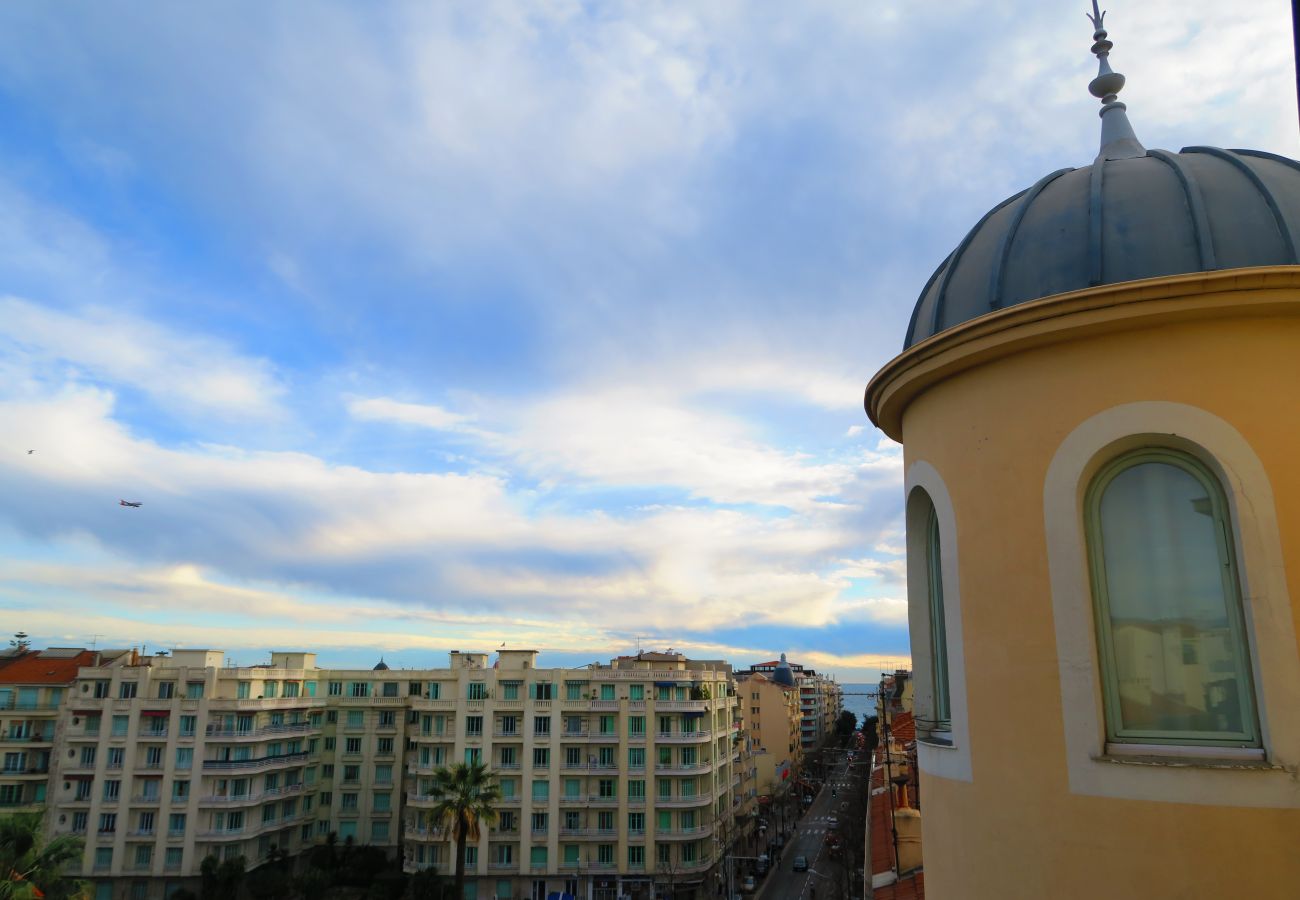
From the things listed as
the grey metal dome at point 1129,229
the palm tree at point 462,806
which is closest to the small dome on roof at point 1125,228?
the grey metal dome at point 1129,229

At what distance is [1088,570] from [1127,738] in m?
1.08

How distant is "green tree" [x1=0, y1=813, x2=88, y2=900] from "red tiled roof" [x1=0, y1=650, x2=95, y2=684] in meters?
31.5

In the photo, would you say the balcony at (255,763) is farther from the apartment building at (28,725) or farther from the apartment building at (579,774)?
the apartment building at (28,725)

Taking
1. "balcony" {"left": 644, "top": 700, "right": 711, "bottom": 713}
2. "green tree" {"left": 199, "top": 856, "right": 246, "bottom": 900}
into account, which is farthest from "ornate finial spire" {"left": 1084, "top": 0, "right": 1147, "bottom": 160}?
"green tree" {"left": 199, "top": 856, "right": 246, "bottom": 900}

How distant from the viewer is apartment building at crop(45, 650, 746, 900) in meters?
52.7

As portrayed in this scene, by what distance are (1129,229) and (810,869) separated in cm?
6909

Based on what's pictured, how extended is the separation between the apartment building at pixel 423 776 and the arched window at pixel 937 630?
50.2 meters

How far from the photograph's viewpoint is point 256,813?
54344mm

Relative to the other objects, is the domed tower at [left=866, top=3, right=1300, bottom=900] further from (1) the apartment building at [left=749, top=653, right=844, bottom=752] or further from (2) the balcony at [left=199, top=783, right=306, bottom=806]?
(1) the apartment building at [left=749, top=653, right=844, bottom=752]

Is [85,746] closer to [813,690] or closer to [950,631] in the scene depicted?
[950,631]

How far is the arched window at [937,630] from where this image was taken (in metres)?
6.93

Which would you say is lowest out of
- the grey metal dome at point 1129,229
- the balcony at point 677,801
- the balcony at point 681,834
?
the balcony at point 681,834

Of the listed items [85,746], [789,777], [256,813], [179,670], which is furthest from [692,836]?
[789,777]

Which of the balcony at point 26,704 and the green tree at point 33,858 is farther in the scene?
the balcony at point 26,704
